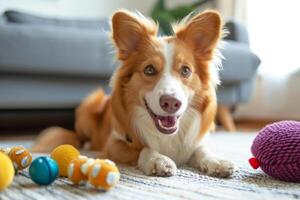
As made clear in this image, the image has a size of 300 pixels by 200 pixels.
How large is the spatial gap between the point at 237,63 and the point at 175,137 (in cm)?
157

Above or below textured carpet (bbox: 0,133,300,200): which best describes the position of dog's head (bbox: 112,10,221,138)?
above

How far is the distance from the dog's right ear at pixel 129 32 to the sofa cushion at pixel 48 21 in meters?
1.50

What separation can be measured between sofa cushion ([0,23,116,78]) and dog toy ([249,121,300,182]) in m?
1.18

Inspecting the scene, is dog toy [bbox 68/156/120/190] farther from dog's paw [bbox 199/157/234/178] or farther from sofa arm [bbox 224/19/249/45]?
sofa arm [bbox 224/19/249/45]

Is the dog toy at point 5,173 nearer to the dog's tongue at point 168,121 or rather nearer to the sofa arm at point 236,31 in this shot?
the dog's tongue at point 168,121

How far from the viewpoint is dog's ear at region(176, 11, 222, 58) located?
1.58 metres

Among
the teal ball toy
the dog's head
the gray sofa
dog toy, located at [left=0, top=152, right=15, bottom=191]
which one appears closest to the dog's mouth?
the dog's head

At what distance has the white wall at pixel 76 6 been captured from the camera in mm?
4266

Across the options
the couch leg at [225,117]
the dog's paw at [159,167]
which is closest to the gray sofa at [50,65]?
the couch leg at [225,117]

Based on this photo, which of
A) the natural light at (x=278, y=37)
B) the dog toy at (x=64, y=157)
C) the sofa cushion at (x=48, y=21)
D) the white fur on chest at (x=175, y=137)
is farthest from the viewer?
the natural light at (x=278, y=37)

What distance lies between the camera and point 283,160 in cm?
123

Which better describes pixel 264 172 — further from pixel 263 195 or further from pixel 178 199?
pixel 178 199

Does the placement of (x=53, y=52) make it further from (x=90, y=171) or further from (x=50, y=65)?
(x=90, y=171)

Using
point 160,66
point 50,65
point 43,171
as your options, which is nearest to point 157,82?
point 160,66
